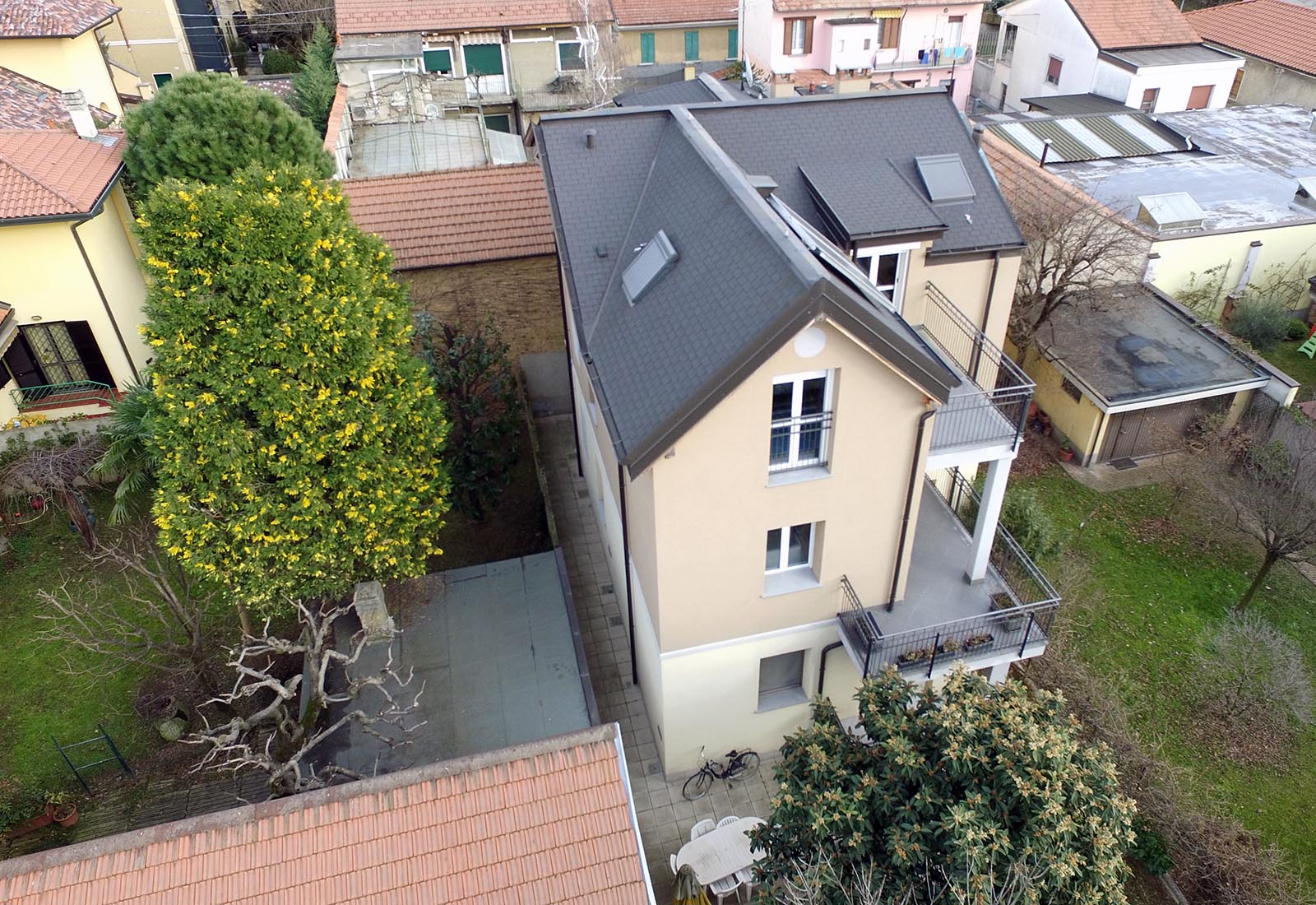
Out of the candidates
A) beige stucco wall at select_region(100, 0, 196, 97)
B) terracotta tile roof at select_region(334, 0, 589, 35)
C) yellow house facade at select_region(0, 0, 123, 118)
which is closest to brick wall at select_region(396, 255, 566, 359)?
yellow house facade at select_region(0, 0, 123, 118)

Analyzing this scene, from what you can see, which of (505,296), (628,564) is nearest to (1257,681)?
(628,564)

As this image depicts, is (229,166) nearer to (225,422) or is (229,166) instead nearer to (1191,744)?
(225,422)

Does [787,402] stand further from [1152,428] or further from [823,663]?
[1152,428]

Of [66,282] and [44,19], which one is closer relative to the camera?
[66,282]

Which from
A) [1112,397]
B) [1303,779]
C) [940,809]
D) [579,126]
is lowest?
[1303,779]

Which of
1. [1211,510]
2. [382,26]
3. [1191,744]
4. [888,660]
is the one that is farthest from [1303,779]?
[382,26]
